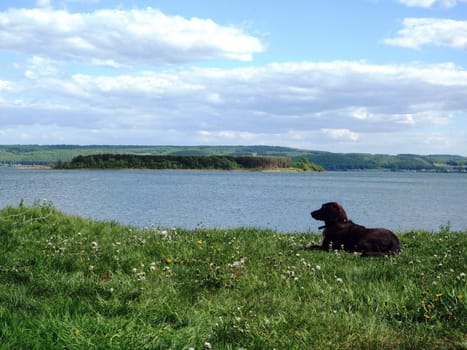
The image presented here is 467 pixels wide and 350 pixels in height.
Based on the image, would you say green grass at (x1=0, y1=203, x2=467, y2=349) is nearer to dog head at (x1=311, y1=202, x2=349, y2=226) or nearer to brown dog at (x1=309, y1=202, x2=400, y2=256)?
brown dog at (x1=309, y1=202, x2=400, y2=256)

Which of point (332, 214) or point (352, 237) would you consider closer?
point (352, 237)

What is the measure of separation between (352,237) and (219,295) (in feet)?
16.3

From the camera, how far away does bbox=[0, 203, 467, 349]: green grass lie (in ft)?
17.2

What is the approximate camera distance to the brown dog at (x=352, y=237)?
1067cm

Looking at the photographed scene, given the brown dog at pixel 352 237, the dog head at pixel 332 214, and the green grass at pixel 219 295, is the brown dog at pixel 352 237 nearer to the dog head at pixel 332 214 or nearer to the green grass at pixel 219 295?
the dog head at pixel 332 214

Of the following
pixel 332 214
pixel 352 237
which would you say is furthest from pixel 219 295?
pixel 332 214

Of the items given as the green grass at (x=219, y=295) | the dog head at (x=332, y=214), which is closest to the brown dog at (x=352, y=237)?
the dog head at (x=332, y=214)

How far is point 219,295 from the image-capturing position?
7.24m

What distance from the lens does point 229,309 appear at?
21.0 ft

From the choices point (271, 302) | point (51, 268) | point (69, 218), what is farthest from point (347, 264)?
point (69, 218)

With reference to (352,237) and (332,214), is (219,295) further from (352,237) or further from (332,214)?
(332,214)

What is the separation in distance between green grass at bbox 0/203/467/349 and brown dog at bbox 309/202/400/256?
48 centimetres

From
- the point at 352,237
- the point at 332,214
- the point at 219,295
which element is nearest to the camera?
the point at 219,295

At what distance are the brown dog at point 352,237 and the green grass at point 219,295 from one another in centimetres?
48
